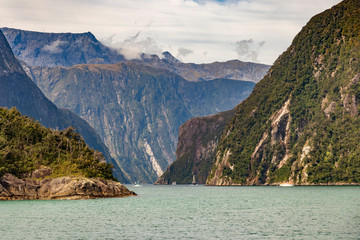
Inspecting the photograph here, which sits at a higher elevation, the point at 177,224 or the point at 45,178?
the point at 45,178

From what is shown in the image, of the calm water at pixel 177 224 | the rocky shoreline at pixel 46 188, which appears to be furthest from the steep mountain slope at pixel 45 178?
the calm water at pixel 177 224

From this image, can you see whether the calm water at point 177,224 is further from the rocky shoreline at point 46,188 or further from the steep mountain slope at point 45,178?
the steep mountain slope at point 45,178

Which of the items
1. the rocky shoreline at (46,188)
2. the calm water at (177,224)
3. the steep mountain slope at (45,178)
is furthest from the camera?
the steep mountain slope at (45,178)

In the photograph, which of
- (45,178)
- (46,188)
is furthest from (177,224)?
(45,178)

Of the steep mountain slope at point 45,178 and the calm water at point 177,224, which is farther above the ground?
the steep mountain slope at point 45,178

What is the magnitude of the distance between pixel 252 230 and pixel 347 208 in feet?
157

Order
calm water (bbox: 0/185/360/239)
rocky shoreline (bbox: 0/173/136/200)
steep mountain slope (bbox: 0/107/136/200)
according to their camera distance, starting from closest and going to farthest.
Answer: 1. calm water (bbox: 0/185/360/239)
2. rocky shoreline (bbox: 0/173/136/200)
3. steep mountain slope (bbox: 0/107/136/200)

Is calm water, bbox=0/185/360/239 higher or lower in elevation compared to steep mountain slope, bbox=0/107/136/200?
lower

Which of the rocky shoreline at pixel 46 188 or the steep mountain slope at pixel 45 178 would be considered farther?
the steep mountain slope at pixel 45 178

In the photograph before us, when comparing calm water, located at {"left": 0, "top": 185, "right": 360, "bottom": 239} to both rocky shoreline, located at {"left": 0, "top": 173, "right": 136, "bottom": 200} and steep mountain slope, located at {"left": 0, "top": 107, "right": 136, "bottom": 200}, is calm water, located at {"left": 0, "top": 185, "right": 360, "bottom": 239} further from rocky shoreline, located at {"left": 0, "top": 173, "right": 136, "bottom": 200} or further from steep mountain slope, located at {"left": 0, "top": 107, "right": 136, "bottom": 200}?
steep mountain slope, located at {"left": 0, "top": 107, "right": 136, "bottom": 200}

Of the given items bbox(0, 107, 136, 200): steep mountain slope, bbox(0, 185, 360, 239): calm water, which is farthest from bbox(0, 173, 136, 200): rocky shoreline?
bbox(0, 185, 360, 239): calm water

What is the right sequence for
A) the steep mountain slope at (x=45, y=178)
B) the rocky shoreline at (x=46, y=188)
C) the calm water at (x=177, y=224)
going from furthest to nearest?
the steep mountain slope at (x=45, y=178) → the rocky shoreline at (x=46, y=188) → the calm water at (x=177, y=224)

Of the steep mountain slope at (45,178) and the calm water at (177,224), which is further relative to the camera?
the steep mountain slope at (45,178)

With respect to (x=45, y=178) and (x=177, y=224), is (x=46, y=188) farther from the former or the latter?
(x=177, y=224)
